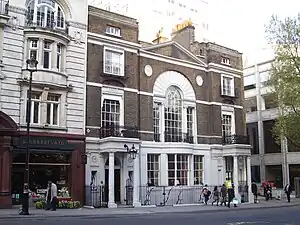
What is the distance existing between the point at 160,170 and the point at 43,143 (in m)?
9.40

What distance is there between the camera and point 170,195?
96.1 feet

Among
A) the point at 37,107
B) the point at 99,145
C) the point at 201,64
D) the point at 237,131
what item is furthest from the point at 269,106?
the point at 37,107

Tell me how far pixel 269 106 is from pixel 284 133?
18960 millimetres

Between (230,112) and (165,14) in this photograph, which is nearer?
(230,112)

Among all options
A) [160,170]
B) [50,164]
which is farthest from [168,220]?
[160,170]

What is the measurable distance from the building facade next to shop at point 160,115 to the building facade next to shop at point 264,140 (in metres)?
11.4

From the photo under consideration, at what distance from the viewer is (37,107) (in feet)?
80.3

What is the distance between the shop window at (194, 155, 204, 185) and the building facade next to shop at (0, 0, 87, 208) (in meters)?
10.3

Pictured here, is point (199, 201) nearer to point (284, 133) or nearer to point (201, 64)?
point (284, 133)

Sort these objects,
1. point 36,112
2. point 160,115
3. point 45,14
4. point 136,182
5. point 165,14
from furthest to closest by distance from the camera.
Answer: point 165,14
point 160,115
point 136,182
point 45,14
point 36,112

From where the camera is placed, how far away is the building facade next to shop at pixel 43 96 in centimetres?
2306

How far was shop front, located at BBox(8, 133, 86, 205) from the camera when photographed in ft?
76.2

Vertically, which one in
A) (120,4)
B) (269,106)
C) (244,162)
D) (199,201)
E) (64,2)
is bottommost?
(199,201)

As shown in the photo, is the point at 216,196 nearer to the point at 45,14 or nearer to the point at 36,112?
the point at 36,112
